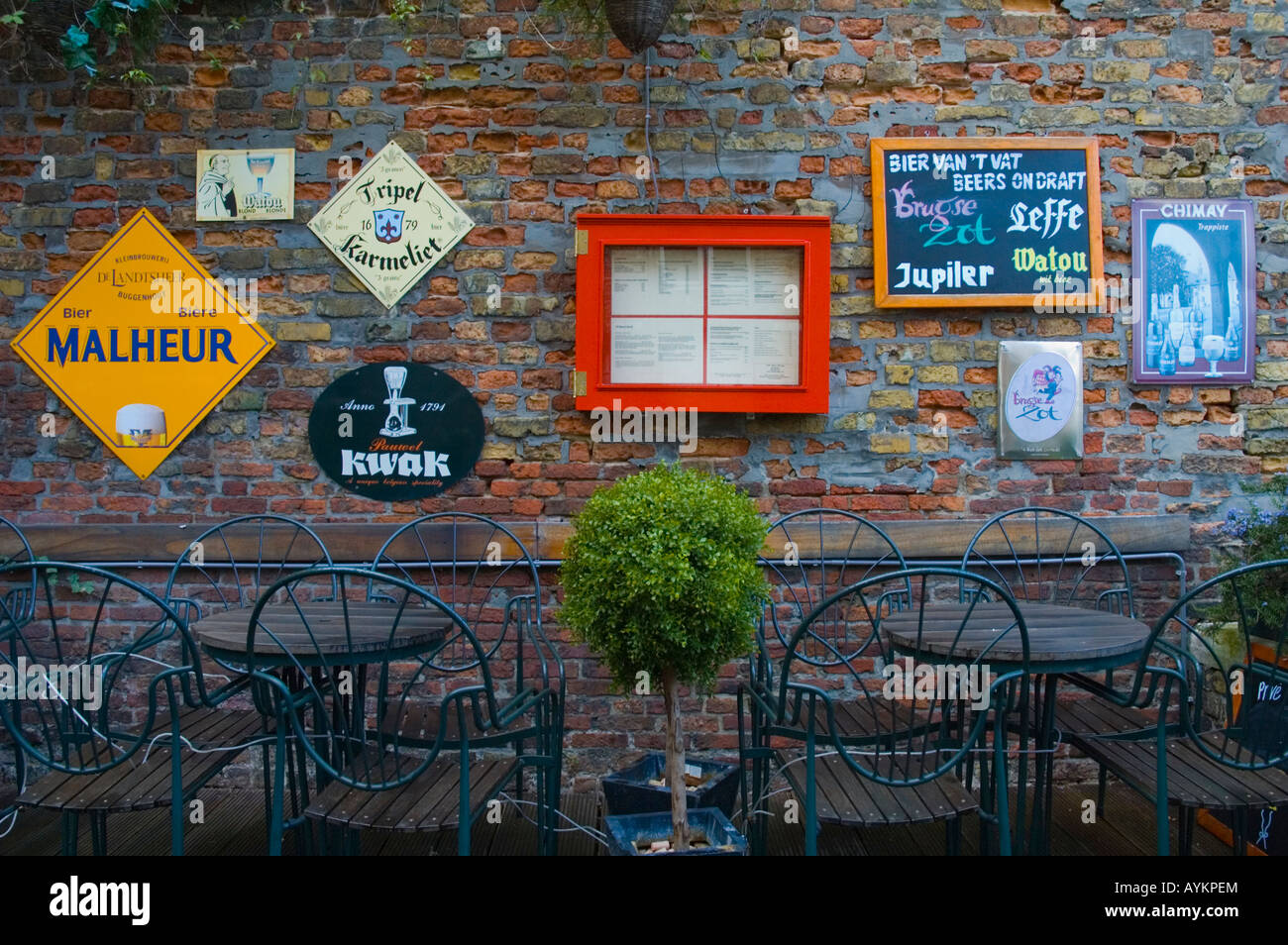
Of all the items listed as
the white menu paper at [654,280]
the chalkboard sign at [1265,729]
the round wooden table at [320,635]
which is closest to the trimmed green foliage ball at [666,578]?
the round wooden table at [320,635]

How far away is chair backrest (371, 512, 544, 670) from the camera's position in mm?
3814

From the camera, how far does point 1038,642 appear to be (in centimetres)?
264

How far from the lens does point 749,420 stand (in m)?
3.88

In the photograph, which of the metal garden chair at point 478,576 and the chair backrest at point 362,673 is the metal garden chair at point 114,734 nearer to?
the chair backrest at point 362,673

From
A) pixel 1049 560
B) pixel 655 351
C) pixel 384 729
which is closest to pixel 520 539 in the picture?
pixel 655 351

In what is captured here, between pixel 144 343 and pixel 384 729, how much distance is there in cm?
205

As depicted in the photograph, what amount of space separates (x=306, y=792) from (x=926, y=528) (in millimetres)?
2436

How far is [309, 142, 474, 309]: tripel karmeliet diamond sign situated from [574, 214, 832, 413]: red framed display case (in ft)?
1.85

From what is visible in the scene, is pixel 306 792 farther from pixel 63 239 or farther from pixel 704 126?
pixel 704 126

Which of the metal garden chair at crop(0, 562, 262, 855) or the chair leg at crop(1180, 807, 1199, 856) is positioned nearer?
the metal garden chair at crop(0, 562, 262, 855)

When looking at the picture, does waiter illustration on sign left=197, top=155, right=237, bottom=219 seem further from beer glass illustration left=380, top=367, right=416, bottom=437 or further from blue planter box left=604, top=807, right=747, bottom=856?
blue planter box left=604, top=807, right=747, bottom=856

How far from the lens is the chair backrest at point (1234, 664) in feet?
8.37

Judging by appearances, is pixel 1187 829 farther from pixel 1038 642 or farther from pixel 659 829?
pixel 659 829

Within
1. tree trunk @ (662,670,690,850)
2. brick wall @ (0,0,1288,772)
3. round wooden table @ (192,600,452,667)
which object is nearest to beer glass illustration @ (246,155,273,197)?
brick wall @ (0,0,1288,772)
